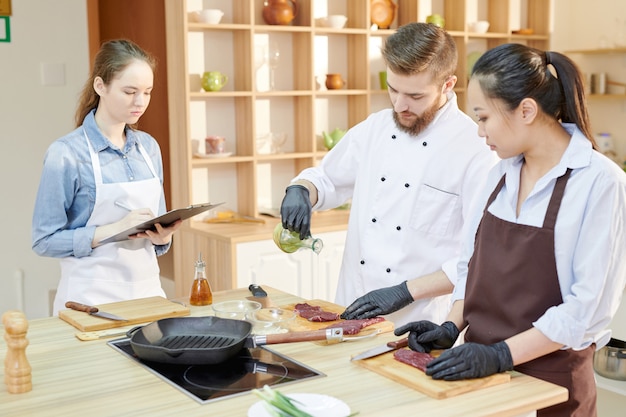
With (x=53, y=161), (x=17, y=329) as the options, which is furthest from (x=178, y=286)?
(x=17, y=329)

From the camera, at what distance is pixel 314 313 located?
2340 mm

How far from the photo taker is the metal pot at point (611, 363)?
345 centimetres

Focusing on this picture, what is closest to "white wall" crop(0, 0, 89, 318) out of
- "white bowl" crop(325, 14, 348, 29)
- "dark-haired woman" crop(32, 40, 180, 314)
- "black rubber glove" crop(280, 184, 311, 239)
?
"white bowl" crop(325, 14, 348, 29)

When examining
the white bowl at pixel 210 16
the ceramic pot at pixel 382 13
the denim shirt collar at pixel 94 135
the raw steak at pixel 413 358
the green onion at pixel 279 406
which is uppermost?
the ceramic pot at pixel 382 13

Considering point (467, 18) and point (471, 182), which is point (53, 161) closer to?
point (471, 182)

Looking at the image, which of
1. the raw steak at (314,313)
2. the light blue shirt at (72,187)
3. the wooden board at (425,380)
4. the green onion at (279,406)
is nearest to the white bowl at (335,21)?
the light blue shirt at (72,187)

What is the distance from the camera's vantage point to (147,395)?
5.77 ft

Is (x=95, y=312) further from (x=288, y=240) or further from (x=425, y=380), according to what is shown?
(x=425, y=380)

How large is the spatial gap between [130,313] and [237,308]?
0.32 m

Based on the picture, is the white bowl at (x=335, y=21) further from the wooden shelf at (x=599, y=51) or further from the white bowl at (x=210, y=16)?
the wooden shelf at (x=599, y=51)

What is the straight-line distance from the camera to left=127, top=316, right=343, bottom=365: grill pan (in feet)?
6.28

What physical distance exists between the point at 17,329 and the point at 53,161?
122 cm

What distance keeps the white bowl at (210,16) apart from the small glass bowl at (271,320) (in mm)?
2745

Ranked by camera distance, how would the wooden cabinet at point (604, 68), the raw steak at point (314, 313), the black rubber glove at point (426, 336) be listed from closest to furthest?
1. the black rubber glove at point (426, 336)
2. the raw steak at point (314, 313)
3. the wooden cabinet at point (604, 68)
